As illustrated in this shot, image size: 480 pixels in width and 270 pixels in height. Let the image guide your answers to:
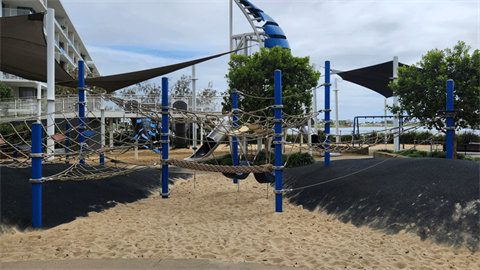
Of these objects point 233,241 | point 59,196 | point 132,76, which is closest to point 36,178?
point 59,196

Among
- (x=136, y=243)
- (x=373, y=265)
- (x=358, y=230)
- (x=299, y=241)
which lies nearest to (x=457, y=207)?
(x=358, y=230)

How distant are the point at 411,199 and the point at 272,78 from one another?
29.3 feet

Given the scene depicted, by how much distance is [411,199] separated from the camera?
4.66m

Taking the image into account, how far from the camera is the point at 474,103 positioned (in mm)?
9547

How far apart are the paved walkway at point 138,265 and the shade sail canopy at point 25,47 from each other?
5.36 meters

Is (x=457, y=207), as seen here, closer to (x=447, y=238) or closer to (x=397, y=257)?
(x=447, y=238)

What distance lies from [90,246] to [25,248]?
→ 2.39 feet

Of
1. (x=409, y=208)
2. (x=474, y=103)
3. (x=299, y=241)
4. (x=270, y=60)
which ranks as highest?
(x=270, y=60)

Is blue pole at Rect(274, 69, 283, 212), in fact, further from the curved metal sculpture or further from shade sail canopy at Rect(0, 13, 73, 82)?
the curved metal sculpture

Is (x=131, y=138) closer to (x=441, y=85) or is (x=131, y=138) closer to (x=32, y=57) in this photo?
(x=32, y=57)

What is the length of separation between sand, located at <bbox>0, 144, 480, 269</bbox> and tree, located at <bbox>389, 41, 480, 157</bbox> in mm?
6615

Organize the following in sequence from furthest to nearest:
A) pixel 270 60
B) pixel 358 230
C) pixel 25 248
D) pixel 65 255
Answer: pixel 270 60
pixel 358 230
pixel 25 248
pixel 65 255

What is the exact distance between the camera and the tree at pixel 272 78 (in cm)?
1276

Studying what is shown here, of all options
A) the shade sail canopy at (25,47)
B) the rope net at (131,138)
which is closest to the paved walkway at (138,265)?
the rope net at (131,138)
